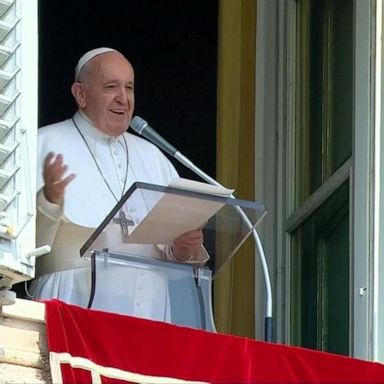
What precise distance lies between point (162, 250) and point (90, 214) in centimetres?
51

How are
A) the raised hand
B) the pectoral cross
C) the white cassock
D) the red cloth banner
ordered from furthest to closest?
1. the raised hand
2. the white cassock
3. the pectoral cross
4. the red cloth banner

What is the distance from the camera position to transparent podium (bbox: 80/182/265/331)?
20.1ft

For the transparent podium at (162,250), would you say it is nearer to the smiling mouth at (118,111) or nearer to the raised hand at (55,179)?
the raised hand at (55,179)

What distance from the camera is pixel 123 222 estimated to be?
6.26 m

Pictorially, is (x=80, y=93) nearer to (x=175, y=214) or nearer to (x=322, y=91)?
(x=322, y=91)

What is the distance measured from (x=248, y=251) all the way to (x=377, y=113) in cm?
90

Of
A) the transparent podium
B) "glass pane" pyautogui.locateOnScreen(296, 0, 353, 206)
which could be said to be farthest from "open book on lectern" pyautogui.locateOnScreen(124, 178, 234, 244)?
"glass pane" pyautogui.locateOnScreen(296, 0, 353, 206)

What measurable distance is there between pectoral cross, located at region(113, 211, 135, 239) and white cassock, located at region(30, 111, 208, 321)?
0.06m

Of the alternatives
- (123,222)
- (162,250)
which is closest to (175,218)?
(123,222)

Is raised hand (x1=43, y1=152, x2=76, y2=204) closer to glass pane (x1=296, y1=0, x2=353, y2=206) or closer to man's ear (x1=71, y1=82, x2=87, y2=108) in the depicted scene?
man's ear (x1=71, y1=82, x2=87, y2=108)

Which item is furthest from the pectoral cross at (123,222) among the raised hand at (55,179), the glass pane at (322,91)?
the glass pane at (322,91)

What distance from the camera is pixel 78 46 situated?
28.0 ft

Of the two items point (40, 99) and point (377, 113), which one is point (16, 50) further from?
point (40, 99)

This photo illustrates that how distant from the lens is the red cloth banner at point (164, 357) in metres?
5.74
